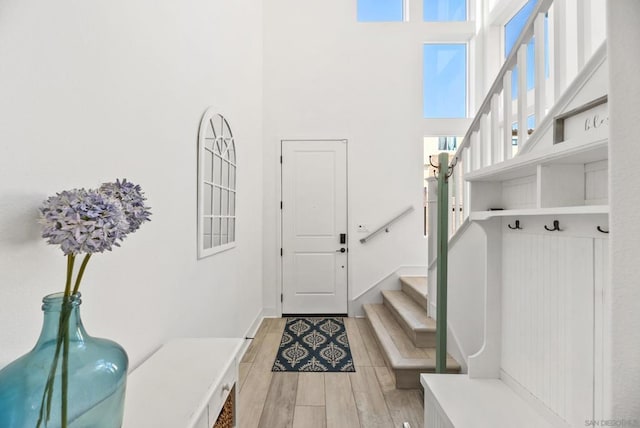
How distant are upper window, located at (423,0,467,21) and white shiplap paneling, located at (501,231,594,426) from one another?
3.74 metres

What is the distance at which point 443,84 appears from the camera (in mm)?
4059

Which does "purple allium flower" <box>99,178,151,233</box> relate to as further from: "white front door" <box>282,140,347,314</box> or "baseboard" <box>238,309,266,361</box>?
"white front door" <box>282,140,347,314</box>

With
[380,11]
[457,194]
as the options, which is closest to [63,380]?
[457,194]

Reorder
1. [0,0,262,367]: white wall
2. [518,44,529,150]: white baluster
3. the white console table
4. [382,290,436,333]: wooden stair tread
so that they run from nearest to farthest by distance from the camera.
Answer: [0,0,262,367]: white wall → the white console table → [518,44,529,150]: white baluster → [382,290,436,333]: wooden stair tread

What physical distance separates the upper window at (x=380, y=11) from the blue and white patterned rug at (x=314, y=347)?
395 cm

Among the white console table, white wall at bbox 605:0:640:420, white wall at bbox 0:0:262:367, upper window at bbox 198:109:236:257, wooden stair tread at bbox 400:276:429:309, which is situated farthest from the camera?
wooden stair tread at bbox 400:276:429:309

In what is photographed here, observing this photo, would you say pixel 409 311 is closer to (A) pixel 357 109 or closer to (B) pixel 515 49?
(B) pixel 515 49

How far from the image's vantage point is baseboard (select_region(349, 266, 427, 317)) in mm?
3922

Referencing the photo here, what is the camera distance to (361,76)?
3.97 m

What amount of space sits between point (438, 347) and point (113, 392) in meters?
1.63

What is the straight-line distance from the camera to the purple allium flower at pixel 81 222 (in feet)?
1.96

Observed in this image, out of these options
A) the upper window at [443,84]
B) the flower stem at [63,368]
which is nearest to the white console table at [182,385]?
the flower stem at [63,368]

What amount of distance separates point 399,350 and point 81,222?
247 centimetres

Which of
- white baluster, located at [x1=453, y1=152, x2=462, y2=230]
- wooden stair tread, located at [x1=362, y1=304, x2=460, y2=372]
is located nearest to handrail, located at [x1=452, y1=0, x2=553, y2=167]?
white baluster, located at [x1=453, y1=152, x2=462, y2=230]
